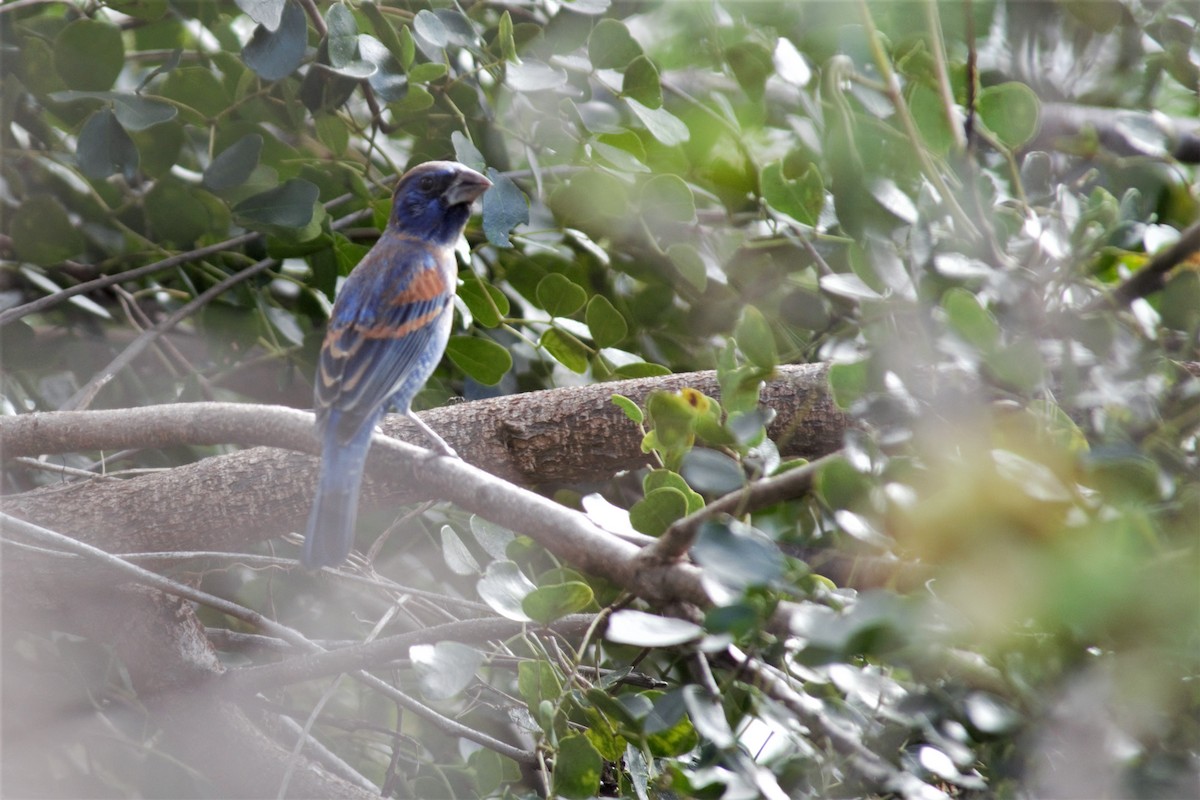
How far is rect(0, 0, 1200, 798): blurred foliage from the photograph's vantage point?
0.94 metres

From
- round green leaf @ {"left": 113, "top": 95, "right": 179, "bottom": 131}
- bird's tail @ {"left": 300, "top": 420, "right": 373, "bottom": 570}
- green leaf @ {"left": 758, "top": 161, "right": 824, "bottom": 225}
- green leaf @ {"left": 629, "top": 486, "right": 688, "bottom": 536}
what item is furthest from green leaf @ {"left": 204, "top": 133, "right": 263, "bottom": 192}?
green leaf @ {"left": 629, "top": 486, "right": 688, "bottom": 536}

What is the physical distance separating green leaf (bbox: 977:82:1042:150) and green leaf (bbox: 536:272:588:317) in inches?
47.9

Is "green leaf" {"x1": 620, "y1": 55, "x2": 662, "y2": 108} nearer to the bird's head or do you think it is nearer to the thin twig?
the bird's head

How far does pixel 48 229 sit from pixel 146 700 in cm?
127

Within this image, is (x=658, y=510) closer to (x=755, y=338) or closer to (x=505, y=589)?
(x=505, y=589)

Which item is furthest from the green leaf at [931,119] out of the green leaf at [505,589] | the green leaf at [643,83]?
the green leaf at [643,83]

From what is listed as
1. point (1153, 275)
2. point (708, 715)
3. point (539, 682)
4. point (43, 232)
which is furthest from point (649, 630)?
point (43, 232)

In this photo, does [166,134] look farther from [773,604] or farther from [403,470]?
[773,604]

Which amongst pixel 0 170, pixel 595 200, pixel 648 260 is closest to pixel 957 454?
pixel 595 200

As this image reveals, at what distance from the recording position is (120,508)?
2361mm

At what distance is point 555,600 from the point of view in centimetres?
144

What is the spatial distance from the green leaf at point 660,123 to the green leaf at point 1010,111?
1074 millimetres

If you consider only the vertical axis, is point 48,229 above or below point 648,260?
above

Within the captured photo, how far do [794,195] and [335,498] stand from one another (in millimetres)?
1163
